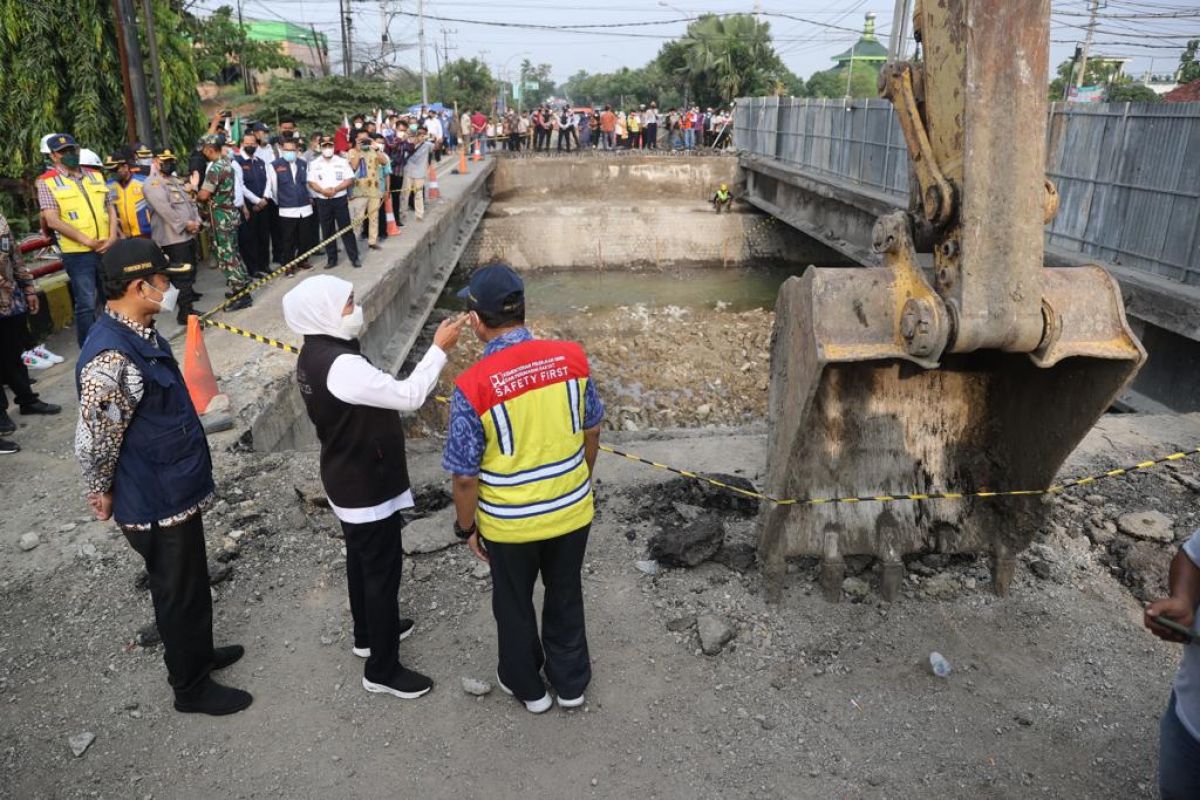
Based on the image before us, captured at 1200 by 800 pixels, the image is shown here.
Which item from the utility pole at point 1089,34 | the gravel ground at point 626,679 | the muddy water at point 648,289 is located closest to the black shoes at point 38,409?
the gravel ground at point 626,679

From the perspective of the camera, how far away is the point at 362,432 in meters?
2.86

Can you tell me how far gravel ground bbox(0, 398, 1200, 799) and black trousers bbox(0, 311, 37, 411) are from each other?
1.27m

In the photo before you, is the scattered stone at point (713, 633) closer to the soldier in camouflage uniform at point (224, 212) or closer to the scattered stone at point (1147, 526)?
the scattered stone at point (1147, 526)

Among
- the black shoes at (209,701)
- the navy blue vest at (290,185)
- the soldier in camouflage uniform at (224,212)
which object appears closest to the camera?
the black shoes at (209,701)

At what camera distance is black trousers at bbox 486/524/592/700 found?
2.87m

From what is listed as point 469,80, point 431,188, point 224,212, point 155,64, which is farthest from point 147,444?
point 469,80

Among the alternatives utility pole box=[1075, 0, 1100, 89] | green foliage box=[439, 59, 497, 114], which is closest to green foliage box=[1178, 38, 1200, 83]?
utility pole box=[1075, 0, 1100, 89]

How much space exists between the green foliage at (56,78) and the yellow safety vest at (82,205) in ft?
16.8

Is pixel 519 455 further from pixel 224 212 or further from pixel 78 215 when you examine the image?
pixel 224 212

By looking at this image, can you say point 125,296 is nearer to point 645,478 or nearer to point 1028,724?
point 645,478

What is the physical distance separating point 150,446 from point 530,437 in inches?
53.2

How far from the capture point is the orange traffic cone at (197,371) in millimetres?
5449

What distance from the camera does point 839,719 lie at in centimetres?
315

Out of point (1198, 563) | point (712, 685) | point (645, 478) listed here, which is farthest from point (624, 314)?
point (1198, 563)
